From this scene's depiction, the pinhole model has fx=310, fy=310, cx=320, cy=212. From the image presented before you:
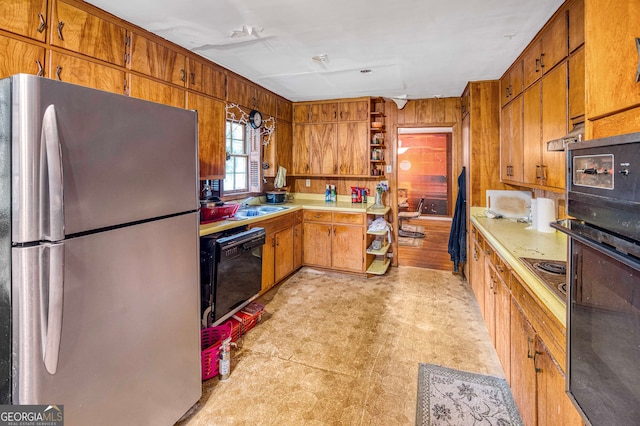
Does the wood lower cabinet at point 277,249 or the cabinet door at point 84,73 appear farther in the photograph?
the wood lower cabinet at point 277,249

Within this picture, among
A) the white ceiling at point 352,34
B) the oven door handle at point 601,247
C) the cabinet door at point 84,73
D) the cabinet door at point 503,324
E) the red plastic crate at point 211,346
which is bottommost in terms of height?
the red plastic crate at point 211,346

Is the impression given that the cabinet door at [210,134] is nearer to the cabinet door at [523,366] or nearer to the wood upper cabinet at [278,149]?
the wood upper cabinet at [278,149]

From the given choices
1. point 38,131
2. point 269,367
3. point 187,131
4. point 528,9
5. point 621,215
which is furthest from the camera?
point 269,367

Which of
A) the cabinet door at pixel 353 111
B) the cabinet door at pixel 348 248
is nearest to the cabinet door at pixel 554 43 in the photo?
the cabinet door at pixel 353 111

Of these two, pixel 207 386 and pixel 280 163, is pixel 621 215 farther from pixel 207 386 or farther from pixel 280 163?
pixel 280 163

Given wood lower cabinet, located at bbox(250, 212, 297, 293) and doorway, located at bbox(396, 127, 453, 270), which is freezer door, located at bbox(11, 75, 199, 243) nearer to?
wood lower cabinet, located at bbox(250, 212, 297, 293)

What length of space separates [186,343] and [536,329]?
179 centimetres

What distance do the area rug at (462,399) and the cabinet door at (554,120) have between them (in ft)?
4.52

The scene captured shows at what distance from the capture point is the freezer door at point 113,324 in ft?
3.52

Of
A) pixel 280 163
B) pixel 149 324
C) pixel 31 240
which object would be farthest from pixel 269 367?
pixel 280 163

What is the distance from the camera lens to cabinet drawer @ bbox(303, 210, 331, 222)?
430 cm

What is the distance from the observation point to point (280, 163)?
4.61 meters

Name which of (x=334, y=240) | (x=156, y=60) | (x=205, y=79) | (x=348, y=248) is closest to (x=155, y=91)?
(x=156, y=60)

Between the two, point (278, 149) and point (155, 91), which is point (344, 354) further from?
point (278, 149)
